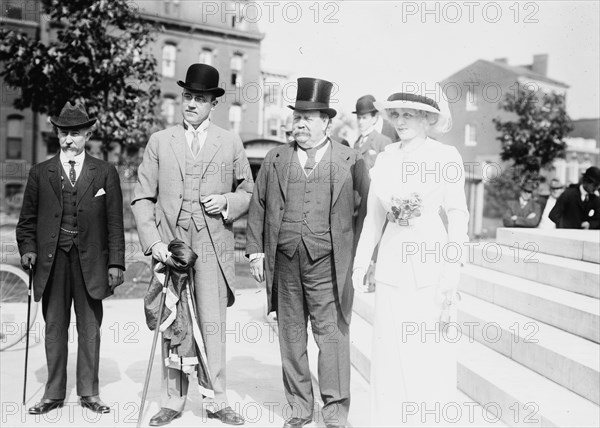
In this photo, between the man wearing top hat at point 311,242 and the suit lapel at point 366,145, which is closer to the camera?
the man wearing top hat at point 311,242

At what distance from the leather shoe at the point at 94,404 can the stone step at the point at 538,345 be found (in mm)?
3441

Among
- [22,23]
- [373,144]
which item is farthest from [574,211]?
[22,23]

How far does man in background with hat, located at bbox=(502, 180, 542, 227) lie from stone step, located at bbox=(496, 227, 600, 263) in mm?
3283

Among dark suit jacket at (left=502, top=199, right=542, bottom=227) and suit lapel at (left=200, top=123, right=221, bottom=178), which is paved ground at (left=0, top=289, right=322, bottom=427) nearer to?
suit lapel at (left=200, top=123, right=221, bottom=178)

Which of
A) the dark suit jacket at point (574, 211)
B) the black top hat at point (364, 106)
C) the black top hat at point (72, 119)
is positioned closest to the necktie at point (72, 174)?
the black top hat at point (72, 119)

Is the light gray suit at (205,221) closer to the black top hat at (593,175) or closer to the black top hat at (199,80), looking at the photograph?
the black top hat at (199,80)

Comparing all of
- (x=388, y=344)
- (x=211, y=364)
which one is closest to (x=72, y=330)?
(x=211, y=364)

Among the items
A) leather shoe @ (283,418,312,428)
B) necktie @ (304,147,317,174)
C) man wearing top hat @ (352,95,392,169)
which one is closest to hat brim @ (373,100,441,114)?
necktie @ (304,147,317,174)

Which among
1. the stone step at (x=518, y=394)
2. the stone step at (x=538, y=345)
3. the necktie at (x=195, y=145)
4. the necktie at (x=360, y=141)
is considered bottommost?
the stone step at (x=518, y=394)

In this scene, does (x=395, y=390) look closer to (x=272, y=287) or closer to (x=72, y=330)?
(x=272, y=287)

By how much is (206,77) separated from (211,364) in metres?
2.12

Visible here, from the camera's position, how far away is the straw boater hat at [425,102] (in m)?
3.81

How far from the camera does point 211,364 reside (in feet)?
15.4

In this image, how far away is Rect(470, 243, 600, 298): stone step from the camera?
6133mm
